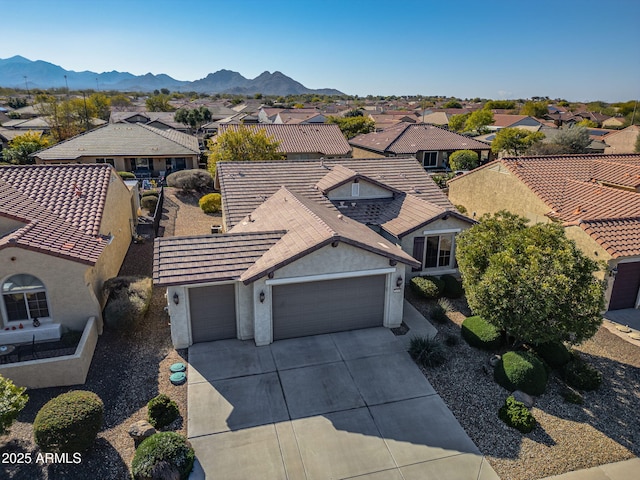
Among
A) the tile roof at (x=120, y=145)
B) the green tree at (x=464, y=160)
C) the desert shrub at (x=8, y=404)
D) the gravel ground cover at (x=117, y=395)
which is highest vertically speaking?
the tile roof at (x=120, y=145)

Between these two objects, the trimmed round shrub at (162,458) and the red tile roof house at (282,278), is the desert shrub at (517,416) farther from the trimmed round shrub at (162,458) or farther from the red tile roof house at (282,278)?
the trimmed round shrub at (162,458)

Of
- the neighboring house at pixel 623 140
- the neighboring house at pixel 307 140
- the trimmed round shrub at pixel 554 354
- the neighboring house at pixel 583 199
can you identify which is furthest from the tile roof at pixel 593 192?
the neighboring house at pixel 623 140

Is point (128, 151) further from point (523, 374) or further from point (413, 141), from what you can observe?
point (523, 374)

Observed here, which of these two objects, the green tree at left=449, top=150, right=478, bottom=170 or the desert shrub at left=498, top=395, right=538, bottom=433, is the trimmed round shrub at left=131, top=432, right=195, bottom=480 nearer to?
the desert shrub at left=498, top=395, right=538, bottom=433

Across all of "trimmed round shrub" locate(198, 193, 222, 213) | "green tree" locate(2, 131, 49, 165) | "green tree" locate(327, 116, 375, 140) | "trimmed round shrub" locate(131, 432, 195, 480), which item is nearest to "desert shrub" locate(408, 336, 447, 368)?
"trimmed round shrub" locate(131, 432, 195, 480)

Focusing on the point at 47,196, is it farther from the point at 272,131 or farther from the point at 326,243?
the point at 272,131

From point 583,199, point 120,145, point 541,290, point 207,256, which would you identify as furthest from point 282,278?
→ point 120,145
